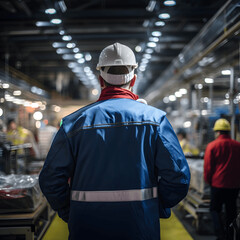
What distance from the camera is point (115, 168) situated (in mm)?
1675

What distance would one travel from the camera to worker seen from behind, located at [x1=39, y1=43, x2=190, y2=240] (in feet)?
5.48

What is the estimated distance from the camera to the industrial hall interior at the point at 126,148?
66.4 inches

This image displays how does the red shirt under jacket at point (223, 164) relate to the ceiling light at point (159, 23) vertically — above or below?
below

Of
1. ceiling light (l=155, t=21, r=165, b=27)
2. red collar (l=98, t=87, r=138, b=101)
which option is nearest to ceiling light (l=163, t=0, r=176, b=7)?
ceiling light (l=155, t=21, r=165, b=27)

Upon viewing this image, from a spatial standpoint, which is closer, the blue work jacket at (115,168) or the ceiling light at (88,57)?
the blue work jacket at (115,168)

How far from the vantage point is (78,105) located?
19.5m

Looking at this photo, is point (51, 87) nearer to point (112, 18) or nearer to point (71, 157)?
point (112, 18)

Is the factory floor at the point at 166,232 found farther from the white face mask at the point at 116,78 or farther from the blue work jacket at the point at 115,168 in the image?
the white face mask at the point at 116,78

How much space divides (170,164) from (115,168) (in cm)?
33

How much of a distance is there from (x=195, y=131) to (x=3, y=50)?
7043 mm

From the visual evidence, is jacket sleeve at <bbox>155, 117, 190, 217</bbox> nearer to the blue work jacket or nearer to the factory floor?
the blue work jacket

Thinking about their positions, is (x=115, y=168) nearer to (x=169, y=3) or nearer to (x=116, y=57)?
(x=116, y=57)

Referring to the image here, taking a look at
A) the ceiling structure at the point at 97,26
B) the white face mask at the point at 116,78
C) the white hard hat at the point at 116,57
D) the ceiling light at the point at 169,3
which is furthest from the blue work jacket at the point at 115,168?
the ceiling light at the point at 169,3

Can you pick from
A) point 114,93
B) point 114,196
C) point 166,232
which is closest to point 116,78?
point 114,93
